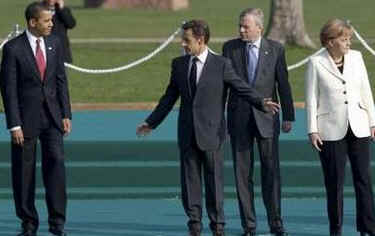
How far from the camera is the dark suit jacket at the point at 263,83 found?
1121 centimetres

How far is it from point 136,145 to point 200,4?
87.2 ft

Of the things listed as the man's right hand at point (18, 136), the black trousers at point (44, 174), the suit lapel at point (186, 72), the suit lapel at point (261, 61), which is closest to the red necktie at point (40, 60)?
the black trousers at point (44, 174)

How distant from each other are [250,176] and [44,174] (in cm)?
147

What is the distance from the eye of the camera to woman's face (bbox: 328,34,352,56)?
420 inches

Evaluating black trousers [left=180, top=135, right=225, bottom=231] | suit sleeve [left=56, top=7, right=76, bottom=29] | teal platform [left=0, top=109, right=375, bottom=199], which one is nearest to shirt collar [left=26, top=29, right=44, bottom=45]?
black trousers [left=180, top=135, right=225, bottom=231]

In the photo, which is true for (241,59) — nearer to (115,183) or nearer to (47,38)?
(47,38)

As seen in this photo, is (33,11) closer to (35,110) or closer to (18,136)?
(35,110)

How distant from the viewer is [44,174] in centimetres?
1135

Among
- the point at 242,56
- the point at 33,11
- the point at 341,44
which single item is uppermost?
the point at 33,11

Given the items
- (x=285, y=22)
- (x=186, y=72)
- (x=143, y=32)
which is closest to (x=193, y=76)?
(x=186, y=72)

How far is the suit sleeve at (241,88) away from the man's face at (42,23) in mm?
1274

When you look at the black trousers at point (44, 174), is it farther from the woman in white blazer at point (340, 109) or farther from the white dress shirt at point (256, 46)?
the woman in white blazer at point (340, 109)

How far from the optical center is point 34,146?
1130 centimetres

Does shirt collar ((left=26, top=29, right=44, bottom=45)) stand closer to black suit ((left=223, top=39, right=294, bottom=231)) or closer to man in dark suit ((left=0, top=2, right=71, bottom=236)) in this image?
man in dark suit ((left=0, top=2, right=71, bottom=236))
